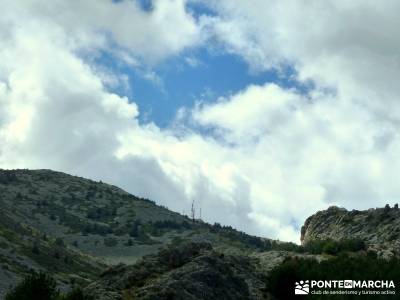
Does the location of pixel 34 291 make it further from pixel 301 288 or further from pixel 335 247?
pixel 335 247

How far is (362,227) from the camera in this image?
81.6 m

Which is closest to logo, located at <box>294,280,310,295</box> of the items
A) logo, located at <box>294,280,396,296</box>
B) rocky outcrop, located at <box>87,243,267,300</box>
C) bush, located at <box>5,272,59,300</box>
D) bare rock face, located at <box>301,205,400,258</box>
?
logo, located at <box>294,280,396,296</box>

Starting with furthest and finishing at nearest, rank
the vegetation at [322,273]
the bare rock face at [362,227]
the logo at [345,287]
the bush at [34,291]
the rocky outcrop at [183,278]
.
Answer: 1. the bare rock face at [362,227]
2. the vegetation at [322,273]
3. the logo at [345,287]
4. the bush at [34,291]
5. the rocky outcrop at [183,278]

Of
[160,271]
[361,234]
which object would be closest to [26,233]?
[361,234]

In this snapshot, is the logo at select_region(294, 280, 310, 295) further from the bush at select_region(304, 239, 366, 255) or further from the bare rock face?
the bare rock face

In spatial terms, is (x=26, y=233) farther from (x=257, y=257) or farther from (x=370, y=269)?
(x=370, y=269)

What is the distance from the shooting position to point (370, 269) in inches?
1962

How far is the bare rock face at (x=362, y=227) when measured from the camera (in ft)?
229

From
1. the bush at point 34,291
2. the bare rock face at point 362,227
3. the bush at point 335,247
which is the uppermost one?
the bare rock face at point 362,227

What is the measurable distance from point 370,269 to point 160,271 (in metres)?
19.0

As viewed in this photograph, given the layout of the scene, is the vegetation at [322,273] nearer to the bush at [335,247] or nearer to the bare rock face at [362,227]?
the bare rock face at [362,227]

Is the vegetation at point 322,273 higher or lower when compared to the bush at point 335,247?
lower

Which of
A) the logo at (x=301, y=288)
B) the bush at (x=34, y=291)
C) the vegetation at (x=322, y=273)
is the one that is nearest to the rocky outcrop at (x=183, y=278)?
the vegetation at (x=322, y=273)

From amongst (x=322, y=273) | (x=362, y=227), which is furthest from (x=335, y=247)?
(x=322, y=273)
